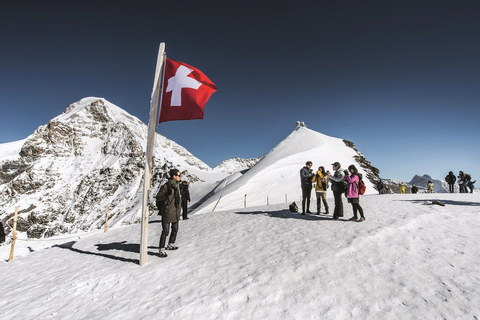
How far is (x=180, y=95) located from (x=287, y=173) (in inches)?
1244

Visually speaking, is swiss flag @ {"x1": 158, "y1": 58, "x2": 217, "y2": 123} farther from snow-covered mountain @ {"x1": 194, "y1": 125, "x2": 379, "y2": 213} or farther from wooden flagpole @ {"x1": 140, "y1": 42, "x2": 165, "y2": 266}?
snow-covered mountain @ {"x1": 194, "y1": 125, "x2": 379, "y2": 213}

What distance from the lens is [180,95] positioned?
6.16 meters

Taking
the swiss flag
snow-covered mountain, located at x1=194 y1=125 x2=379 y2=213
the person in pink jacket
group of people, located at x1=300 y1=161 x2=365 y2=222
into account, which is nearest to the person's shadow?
the swiss flag

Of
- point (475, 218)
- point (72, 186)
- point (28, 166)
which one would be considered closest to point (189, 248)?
point (475, 218)

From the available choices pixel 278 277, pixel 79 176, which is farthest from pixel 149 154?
pixel 79 176

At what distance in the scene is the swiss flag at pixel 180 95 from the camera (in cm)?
616

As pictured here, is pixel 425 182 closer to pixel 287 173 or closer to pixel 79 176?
pixel 287 173

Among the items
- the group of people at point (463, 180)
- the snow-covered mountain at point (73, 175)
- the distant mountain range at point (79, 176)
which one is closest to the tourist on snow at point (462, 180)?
the group of people at point (463, 180)

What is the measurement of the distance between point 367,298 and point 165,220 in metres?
5.05

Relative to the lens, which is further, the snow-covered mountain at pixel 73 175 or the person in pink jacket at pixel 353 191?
the snow-covered mountain at pixel 73 175

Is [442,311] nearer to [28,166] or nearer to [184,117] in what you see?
[184,117]

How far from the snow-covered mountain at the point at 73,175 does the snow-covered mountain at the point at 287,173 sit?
174ft

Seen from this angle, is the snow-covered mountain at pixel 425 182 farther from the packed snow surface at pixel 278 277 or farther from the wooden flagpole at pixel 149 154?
the wooden flagpole at pixel 149 154

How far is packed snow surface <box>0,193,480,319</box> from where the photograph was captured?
3.77 m
